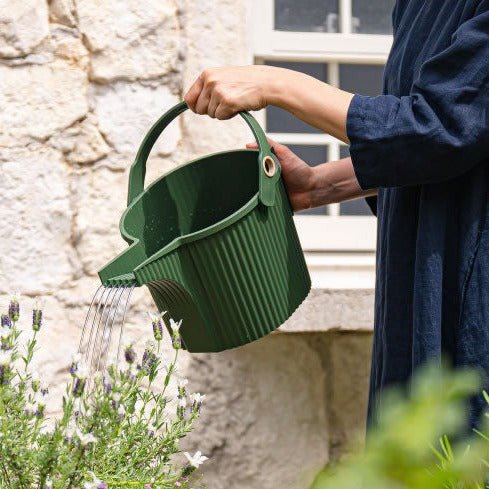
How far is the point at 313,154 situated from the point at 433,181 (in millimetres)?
1439

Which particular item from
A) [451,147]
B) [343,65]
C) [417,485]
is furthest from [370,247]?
[417,485]

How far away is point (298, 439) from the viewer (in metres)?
2.34

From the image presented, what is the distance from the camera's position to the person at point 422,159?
1082 mm

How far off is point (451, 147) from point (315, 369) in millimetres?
1343

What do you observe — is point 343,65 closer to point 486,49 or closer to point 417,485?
point 486,49

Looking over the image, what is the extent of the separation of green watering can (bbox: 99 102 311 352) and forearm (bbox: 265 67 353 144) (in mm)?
98

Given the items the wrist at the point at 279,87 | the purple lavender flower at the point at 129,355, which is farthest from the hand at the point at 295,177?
the purple lavender flower at the point at 129,355

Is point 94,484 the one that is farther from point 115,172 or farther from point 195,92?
point 115,172

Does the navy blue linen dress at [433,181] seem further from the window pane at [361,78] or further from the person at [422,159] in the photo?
the window pane at [361,78]

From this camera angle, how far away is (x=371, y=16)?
2564 millimetres

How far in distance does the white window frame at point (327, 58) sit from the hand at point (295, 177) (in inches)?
35.9

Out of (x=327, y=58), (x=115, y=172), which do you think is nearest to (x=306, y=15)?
(x=327, y=58)

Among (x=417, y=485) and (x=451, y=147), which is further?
(x=451, y=147)

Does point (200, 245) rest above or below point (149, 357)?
above
